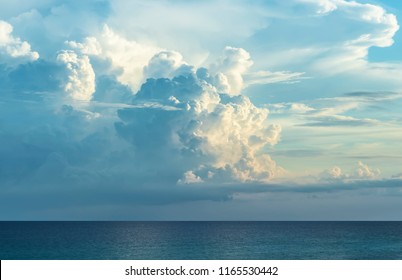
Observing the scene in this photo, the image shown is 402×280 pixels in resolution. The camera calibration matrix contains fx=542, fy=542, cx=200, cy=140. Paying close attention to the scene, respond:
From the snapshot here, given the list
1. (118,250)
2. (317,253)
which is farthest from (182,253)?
(317,253)

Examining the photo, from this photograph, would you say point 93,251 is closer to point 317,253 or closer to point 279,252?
point 279,252

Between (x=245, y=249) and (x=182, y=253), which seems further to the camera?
(x=245, y=249)

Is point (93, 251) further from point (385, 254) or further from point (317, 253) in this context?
point (385, 254)

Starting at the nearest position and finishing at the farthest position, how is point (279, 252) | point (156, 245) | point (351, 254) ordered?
point (351, 254) → point (279, 252) → point (156, 245)

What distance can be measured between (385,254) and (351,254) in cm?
750
